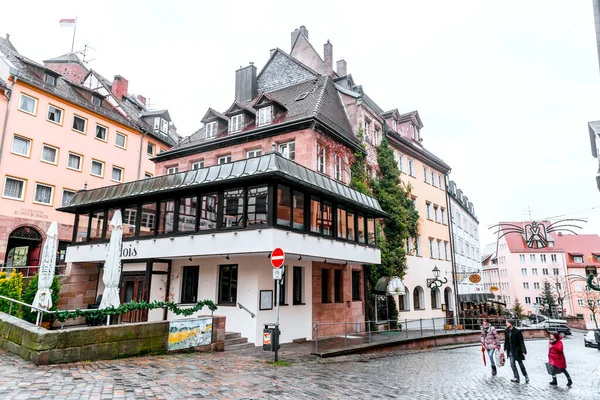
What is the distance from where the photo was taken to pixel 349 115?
25.0 m

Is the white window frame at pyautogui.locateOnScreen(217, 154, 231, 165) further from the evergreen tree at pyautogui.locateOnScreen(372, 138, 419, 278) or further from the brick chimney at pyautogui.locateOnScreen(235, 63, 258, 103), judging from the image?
the evergreen tree at pyautogui.locateOnScreen(372, 138, 419, 278)

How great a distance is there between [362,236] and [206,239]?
8.16 metres

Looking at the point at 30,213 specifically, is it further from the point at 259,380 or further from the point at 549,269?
the point at 549,269

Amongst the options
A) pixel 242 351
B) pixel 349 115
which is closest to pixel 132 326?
pixel 242 351

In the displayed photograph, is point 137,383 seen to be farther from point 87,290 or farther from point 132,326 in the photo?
point 87,290

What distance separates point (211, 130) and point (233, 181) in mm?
10762

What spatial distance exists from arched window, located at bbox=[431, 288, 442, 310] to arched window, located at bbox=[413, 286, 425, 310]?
1.65m

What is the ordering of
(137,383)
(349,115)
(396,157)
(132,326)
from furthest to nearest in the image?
1. (396,157)
2. (349,115)
3. (132,326)
4. (137,383)

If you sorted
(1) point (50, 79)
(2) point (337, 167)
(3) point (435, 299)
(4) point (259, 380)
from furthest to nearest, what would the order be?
(3) point (435, 299) → (1) point (50, 79) → (2) point (337, 167) → (4) point (259, 380)

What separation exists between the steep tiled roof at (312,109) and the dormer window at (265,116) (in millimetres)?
452

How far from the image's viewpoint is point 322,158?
2030 cm

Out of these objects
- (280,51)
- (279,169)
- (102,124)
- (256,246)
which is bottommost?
(256,246)

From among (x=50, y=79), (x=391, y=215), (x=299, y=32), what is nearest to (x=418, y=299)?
(x=391, y=215)

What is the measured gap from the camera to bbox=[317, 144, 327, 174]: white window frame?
1991 centimetres
